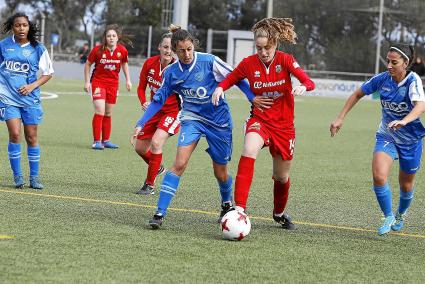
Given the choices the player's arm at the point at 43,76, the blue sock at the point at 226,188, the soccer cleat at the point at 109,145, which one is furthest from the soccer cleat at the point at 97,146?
the blue sock at the point at 226,188

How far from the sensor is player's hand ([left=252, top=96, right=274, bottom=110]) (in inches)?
321

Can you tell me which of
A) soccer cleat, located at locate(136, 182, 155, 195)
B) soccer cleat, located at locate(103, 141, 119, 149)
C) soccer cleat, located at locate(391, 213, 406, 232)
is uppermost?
soccer cleat, located at locate(391, 213, 406, 232)

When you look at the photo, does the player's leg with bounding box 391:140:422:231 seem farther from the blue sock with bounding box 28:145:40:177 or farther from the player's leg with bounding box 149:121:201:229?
the blue sock with bounding box 28:145:40:177

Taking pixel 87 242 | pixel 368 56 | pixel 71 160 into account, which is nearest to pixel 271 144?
pixel 87 242

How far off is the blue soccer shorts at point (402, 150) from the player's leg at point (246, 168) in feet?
3.63

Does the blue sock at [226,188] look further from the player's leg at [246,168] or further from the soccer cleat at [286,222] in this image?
the player's leg at [246,168]

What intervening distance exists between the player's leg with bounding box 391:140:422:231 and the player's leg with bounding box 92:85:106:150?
7.71 meters

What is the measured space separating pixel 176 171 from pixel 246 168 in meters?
0.66

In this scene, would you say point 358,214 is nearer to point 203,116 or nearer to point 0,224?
point 203,116

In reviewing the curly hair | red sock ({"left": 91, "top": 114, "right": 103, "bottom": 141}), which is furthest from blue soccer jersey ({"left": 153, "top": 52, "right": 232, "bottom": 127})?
red sock ({"left": 91, "top": 114, "right": 103, "bottom": 141})

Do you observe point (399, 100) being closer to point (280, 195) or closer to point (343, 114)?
point (343, 114)

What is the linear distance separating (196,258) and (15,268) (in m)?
1.33

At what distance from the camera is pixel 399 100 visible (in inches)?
323

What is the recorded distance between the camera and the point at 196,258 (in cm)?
690
